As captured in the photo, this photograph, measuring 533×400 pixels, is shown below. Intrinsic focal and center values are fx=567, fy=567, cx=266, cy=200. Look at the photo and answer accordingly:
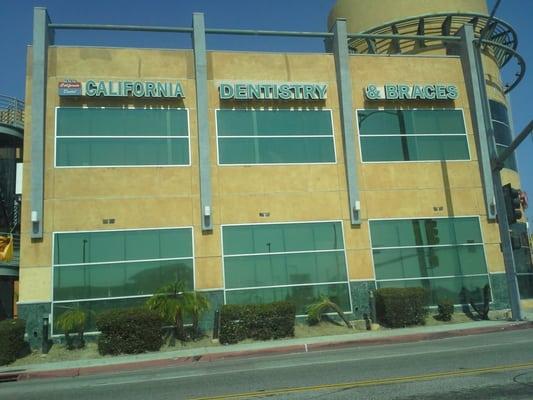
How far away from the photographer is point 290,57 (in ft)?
79.0

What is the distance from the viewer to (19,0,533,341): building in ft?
68.7

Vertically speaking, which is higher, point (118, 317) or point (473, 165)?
point (473, 165)

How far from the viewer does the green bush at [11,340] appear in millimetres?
16781

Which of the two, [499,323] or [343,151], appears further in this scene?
[343,151]

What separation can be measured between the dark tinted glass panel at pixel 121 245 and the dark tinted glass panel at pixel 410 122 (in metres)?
8.95

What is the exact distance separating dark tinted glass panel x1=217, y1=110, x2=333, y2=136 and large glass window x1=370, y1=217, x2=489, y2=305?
467 centimetres

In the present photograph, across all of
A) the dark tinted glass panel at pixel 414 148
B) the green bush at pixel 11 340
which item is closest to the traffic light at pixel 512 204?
the dark tinted glass panel at pixel 414 148

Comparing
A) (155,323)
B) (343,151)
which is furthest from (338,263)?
(155,323)

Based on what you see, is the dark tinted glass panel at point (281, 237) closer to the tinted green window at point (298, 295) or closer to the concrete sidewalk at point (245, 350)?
the tinted green window at point (298, 295)

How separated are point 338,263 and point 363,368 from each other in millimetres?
11589

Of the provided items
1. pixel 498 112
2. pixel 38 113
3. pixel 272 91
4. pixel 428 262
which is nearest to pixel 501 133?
pixel 498 112

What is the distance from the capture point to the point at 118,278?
20.7 meters

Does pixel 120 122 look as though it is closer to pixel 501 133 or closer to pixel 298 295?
pixel 298 295

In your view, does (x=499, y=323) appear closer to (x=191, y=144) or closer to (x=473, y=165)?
(x=473, y=165)
